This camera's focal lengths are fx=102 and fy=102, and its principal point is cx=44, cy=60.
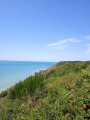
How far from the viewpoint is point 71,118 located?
107 inches

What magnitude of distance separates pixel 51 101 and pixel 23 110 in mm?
1029

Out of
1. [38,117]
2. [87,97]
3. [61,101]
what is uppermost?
[87,97]

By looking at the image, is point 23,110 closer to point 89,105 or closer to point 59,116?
point 59,116

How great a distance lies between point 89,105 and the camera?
2.86 metres

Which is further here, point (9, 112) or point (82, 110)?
point (9, 112)

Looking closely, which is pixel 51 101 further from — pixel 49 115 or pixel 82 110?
pixel 82 110

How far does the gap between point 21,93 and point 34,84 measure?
2.62 feet

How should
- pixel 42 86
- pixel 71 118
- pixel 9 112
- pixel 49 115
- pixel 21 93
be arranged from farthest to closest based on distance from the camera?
pixel 42 86 → pixel 21 93 → pixel 9 112 → pixel 49 115 → pixel 71 118

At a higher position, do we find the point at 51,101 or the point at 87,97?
the point at 87,97

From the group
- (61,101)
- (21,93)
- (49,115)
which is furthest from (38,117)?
(21,93)

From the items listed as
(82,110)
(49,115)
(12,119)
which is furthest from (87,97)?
(12,119)

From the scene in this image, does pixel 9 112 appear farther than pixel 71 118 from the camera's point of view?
Yes

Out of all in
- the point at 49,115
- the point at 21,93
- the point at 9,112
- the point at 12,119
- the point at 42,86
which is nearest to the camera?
the point at 49,115

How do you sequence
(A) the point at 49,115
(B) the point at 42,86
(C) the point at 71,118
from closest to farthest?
(C) the point at 71,118, (A) the point at 49,115, (B) the point at 42,86
